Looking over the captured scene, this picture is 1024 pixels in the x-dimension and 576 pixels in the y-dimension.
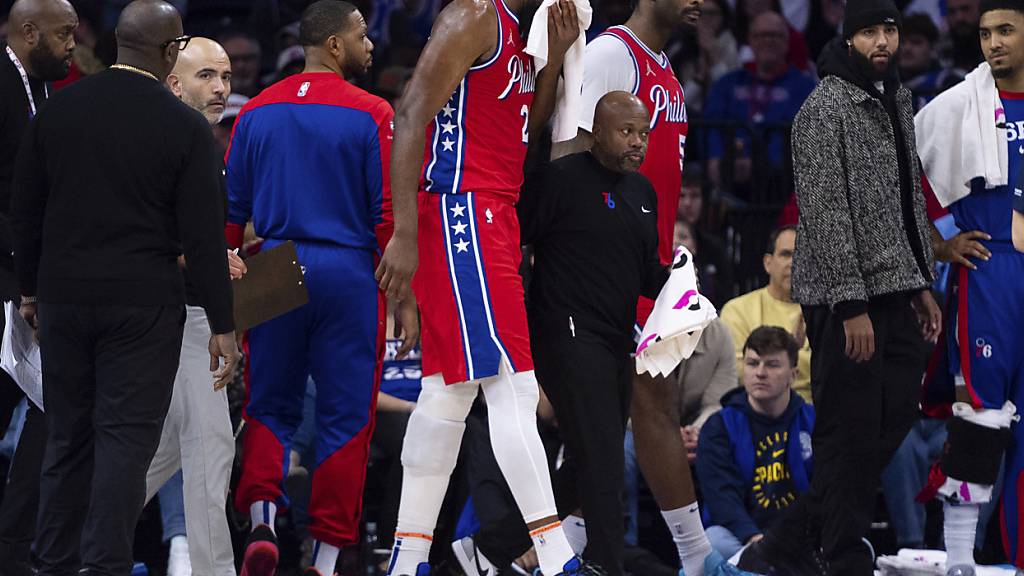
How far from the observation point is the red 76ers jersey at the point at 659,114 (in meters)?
5.30

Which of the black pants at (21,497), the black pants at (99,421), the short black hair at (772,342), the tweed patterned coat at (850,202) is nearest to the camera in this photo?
the black pants at (99,421)

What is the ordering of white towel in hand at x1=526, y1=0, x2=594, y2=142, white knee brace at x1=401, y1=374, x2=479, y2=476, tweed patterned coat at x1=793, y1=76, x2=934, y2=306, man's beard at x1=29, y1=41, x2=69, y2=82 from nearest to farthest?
1. white knee brace at x1=401, y1=374, x2=479, y2=476
2. white towel in hand at x1=526, y1=0, x2=594, y2=142
3. tweed patterned coat at x1=793, y1=76, x2=934, y2=306
4. man's beard at x1=29, y1=41, x2=69, y2=82

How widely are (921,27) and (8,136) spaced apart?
6374 mm

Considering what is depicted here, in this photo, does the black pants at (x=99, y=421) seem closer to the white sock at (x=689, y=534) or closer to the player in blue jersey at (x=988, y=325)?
the white sock at (x=689, y=534)

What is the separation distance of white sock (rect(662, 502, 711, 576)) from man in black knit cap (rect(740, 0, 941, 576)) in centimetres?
42

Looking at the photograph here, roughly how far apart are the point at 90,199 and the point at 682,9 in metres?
2.20

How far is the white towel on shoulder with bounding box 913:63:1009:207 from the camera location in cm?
549

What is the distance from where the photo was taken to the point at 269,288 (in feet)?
16.6

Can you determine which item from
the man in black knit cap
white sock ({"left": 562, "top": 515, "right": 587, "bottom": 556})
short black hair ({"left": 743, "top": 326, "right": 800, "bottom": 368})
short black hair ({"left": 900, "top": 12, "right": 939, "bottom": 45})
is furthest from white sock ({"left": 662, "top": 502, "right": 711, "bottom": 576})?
short black hair ({"left": 900, "top": 12, "right": 939, "bottom": 45})

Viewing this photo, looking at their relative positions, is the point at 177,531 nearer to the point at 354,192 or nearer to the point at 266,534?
the point at 266,534

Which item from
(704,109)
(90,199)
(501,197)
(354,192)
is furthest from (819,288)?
(704,109)

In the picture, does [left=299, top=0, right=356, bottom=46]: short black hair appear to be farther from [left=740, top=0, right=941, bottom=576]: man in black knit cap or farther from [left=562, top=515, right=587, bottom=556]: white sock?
[left=562, top=515, right=587, bottom=556]: white sock

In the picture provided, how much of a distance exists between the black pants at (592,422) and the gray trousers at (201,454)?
107 centimetres

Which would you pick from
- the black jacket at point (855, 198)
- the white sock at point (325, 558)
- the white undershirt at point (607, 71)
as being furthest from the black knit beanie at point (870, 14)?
the white sock at point (325, 558)
